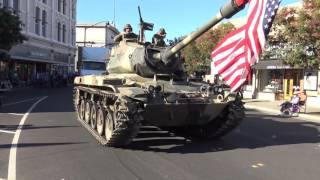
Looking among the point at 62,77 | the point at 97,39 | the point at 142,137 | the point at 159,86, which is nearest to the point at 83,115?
the point at 142,137

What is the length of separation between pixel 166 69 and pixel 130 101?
2.81 m

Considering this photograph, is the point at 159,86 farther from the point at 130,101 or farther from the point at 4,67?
the point at 4,67

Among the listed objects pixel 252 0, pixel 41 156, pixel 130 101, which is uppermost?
pixel 252 0

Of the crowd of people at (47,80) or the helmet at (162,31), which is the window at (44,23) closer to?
the crowd of people at (47,80)

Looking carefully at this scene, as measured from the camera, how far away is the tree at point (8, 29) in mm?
35312

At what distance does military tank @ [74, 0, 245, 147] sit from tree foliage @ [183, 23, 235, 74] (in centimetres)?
2392

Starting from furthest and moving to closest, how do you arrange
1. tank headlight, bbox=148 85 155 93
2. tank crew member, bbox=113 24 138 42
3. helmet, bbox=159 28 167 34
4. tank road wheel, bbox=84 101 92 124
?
tank road wheel, bbox=84 101 92 124
tank crew member, bbox=113 24 138 42
helmet, bbox=159 28 167 34
tank headlight, bbox=148 85 155 93

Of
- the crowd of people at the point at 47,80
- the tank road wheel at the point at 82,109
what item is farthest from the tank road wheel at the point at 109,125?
the crowd of people at the point at 47,80

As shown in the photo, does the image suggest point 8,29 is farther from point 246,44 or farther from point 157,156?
point 157,156

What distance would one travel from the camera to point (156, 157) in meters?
10.7

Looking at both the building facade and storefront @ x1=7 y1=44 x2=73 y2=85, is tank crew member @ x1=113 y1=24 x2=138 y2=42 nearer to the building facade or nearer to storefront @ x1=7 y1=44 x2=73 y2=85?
the building facade

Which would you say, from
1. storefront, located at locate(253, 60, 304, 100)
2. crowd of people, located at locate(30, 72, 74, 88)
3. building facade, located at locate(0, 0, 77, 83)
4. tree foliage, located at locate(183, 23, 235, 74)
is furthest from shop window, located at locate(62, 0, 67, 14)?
storefront, located at locate(253, 60, 304, 100)

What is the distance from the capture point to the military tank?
1127cm

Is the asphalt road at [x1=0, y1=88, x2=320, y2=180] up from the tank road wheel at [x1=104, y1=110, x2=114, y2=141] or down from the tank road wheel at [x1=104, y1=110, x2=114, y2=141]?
down
